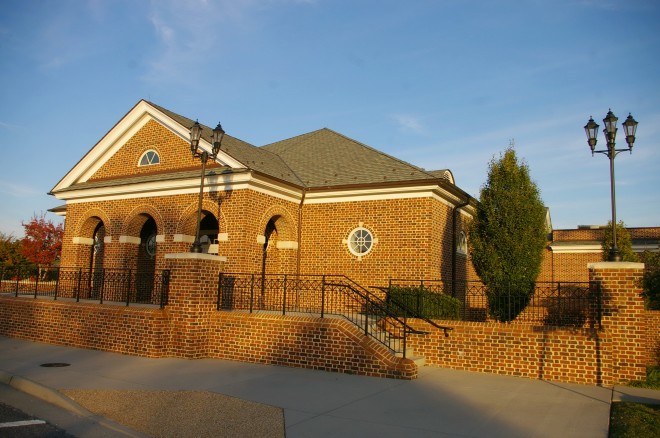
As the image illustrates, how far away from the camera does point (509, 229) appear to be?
15.5 meters

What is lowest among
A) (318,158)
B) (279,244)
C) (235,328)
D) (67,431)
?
(67,431)

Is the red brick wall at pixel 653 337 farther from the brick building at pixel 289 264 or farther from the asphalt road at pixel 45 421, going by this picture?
the asphalt road at pixel 45 421

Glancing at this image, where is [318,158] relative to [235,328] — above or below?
above

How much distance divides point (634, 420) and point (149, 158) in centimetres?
1607

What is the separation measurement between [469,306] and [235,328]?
8.88m

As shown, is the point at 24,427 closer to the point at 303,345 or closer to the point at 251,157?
the point at 303,345

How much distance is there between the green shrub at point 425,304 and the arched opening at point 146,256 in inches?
364

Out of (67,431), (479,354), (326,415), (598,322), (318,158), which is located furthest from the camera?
(318,158)

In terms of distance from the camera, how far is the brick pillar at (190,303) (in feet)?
39.4

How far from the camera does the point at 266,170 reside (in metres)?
16.5

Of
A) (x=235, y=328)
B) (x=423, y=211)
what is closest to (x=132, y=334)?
(x=235, y=328)

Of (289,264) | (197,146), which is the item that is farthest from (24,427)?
(289,264)

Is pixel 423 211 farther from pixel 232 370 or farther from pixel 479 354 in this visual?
pixel 232 370

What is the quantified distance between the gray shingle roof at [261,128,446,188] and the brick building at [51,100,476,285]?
49 millimetres
